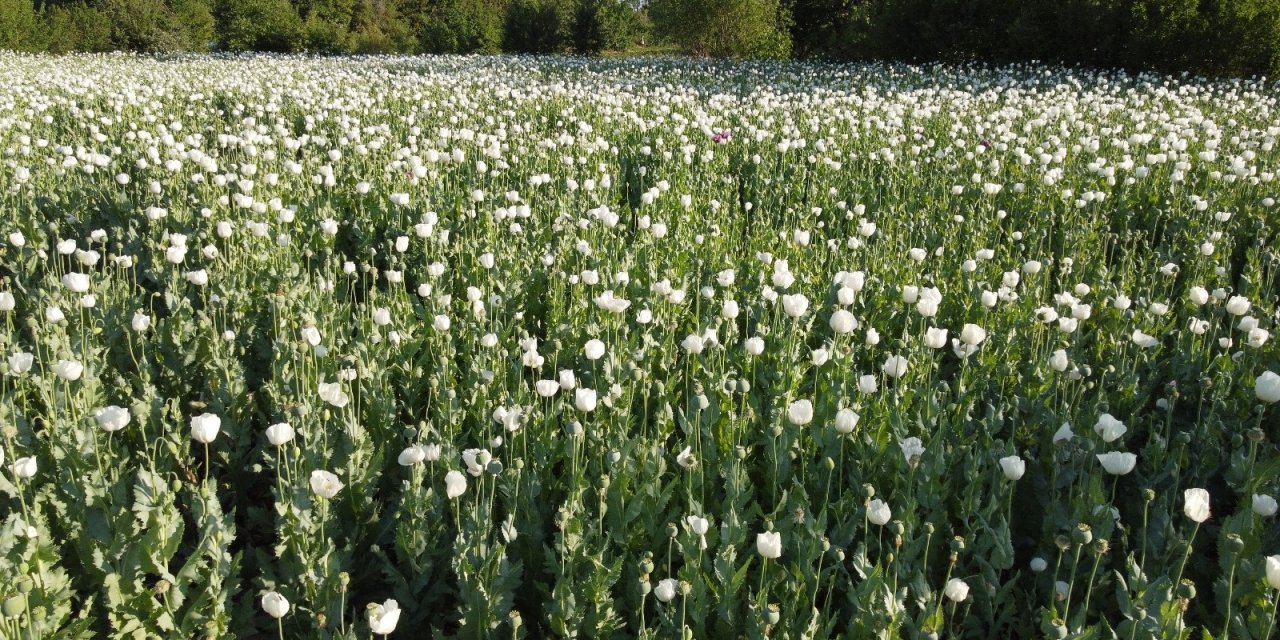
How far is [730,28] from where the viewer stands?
31734 millimetres

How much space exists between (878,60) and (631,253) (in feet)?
69.3

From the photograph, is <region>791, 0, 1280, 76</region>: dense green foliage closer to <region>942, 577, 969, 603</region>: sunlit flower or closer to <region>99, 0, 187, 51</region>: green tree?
<region>942, 577, 969, 603</region>: sunlit flower

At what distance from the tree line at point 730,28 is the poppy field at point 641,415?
1256cm

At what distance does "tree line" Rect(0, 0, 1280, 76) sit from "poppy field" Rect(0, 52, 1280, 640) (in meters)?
12.6

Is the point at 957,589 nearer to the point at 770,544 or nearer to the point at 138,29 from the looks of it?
the point at 770,544

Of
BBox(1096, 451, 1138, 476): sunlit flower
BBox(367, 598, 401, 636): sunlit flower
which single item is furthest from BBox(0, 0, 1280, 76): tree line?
BBox(367, 598, 401, 636): sunlit flower

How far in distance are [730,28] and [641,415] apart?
2974 cm

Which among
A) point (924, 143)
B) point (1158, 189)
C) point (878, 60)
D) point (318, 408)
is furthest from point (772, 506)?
point (878, 60)

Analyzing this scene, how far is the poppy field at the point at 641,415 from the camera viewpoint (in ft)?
9.22

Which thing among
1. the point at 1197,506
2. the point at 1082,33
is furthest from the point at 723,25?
the point at 1197,506

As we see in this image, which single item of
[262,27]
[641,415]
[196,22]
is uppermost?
[196,22]

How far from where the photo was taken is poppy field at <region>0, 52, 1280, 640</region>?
2811mm

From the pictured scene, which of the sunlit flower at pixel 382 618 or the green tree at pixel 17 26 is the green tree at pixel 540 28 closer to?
the green tree at pixel 17 26

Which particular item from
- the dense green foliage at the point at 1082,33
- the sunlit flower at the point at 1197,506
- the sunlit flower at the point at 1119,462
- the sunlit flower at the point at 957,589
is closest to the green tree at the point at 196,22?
the dense green foliage at the point at 1082,33
